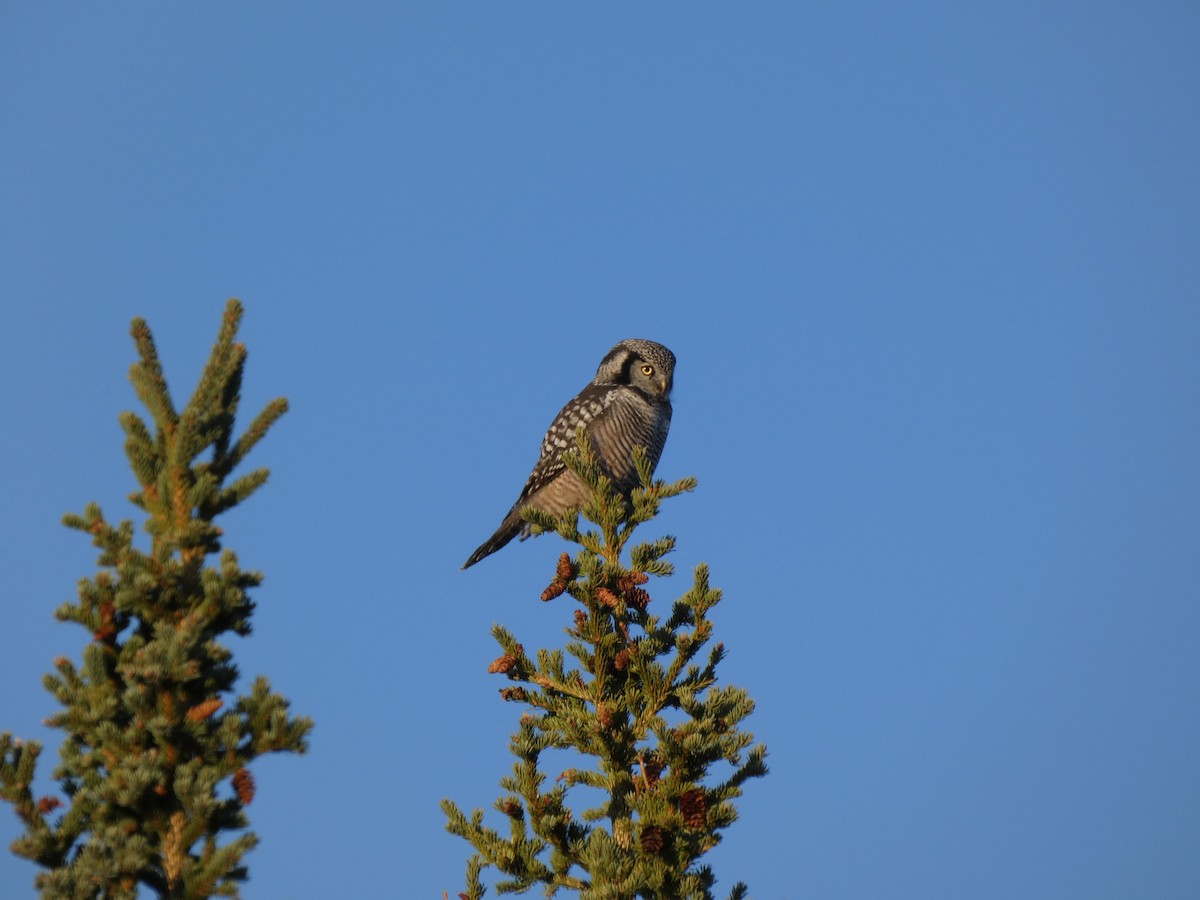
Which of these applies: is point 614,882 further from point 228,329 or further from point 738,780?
point 228,329

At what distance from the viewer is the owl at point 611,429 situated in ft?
37.1

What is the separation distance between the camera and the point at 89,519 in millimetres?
4422

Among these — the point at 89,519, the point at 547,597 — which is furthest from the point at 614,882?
the point at 89,519

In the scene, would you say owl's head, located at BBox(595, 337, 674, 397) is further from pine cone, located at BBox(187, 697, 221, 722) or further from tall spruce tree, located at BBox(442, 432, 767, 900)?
pine cone, located at BBox(187, 697, 221, 722)

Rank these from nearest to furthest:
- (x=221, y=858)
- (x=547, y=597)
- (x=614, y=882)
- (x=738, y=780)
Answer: (x=221, y=858), (x=614, y=882), (x=738, y=780), (x=547, y=597)

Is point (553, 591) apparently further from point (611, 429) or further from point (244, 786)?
point (611, 429)

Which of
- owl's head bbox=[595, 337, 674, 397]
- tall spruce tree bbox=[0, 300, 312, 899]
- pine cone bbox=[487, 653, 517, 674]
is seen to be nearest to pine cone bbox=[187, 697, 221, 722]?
tall spruce tree bbox=[0, 300, 312, 899]

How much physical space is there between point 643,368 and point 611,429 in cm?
88

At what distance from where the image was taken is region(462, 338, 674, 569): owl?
37.1 ft

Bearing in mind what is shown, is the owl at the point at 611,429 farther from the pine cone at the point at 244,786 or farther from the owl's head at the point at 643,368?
the pine cone at the point at 244,786

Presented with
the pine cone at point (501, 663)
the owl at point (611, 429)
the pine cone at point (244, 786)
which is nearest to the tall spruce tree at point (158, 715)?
the pine cone at point (244, 786)

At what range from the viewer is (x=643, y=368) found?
11891mm

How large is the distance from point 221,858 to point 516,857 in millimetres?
2334

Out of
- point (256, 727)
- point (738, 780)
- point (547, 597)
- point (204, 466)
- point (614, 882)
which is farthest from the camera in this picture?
point (547, 597)
